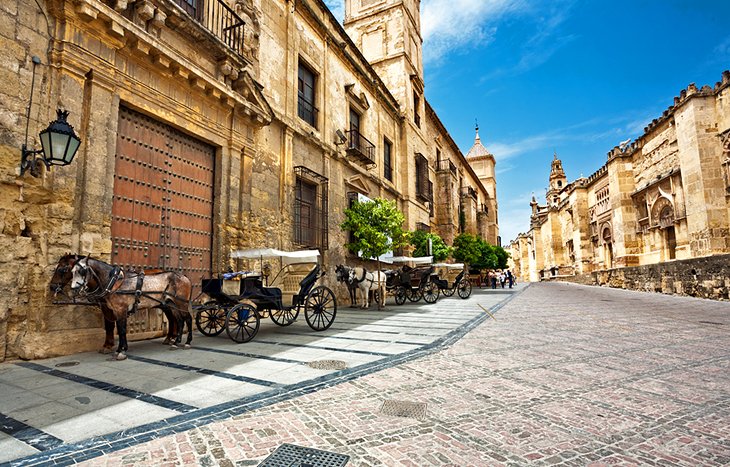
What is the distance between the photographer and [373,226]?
1262 cm

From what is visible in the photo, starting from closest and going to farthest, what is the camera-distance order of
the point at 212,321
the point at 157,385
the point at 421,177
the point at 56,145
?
the point at 157,385 < the point at 56,145 < the point at 212,321 < the point at 421,177

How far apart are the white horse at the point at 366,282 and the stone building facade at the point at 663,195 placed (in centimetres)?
1496

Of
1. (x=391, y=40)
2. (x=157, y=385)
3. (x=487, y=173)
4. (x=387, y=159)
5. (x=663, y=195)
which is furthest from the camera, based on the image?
(x=487, y=173)

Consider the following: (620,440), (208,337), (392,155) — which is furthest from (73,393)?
(392,155)

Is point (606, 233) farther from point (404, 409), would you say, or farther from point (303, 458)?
point (303, 458)

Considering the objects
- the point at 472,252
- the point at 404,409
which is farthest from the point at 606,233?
the point at 404,409

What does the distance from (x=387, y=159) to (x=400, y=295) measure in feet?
25.0

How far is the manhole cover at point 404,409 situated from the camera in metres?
2.61

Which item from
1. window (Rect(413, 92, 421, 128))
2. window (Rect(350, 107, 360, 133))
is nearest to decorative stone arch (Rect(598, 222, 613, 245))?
window (Rect(413, 92, 421, 128))

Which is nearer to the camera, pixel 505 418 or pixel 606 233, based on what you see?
pixel 505 418

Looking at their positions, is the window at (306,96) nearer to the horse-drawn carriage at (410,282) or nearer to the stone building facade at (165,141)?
the stone building facade at (165,141)

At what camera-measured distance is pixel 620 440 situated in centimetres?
219

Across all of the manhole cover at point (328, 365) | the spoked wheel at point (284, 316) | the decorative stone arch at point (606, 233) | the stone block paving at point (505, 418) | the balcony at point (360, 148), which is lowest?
the stone block paving at point (505, 418)

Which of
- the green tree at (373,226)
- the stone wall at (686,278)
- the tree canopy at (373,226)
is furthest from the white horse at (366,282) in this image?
the stone wall at (686,278)
